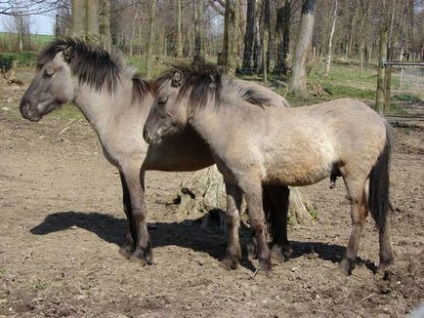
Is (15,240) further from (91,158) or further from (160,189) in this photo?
(91,158)

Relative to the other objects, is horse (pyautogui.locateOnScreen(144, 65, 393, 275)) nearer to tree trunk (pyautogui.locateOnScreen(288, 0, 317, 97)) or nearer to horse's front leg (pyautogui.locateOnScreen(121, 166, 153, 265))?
horse's front leg (pyautogui.locateOnScreen(121, 166, 153, 265))

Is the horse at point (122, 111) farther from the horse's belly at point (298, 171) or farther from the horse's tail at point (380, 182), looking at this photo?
the horse's tail at point (380, 182)

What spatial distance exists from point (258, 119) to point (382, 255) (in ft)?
5.38

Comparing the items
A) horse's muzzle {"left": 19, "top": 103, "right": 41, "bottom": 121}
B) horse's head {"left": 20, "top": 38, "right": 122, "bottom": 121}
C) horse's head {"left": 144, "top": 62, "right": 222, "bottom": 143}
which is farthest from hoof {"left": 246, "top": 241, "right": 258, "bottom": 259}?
horse's muzzle {"left": 19, "top": 103, "right": 41, "bottom": 121}

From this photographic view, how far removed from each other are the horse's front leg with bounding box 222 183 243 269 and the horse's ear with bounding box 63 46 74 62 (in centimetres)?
195

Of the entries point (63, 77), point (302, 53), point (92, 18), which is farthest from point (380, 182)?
point (302, 53)

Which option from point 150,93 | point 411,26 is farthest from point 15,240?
point 411,26

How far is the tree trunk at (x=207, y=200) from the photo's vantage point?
278 inches

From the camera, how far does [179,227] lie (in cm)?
693

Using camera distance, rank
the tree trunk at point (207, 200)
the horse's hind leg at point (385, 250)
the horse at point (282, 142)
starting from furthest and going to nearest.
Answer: the tree trunk at point (207, 200), the horse's hind leg at point (385, 250), the horse at point (282, 142)

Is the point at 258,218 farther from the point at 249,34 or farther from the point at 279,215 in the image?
the point at 249,34

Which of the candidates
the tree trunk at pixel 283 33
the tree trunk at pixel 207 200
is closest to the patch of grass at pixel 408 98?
the tree trunk at pixel 283 33

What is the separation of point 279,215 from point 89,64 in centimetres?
234

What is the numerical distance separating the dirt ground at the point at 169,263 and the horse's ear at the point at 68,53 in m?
1.83
